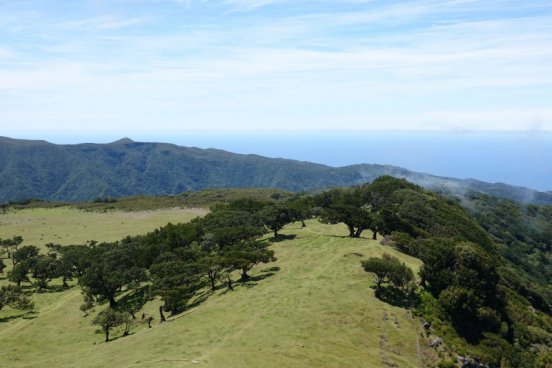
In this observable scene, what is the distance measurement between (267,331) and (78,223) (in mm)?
127091

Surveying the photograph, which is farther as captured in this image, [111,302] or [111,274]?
[111,274]

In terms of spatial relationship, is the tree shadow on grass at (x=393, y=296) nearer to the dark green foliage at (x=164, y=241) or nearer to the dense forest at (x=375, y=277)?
the dense forest at (x=375, y=277)

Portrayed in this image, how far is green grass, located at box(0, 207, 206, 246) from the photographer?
123m

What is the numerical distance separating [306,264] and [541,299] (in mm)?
53478

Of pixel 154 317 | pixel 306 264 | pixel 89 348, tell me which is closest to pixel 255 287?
pixel 306 264

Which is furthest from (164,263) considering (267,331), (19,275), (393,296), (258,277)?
(393,296)

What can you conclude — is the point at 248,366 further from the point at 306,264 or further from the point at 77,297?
the point at 77,297

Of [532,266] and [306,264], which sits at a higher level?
[306,264]

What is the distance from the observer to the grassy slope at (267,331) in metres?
37.2

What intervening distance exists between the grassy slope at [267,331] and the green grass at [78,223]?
2354 inches

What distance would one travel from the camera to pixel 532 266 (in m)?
132

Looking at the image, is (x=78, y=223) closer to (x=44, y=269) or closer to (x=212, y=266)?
(x=44, y=269)

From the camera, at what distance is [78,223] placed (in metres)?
147

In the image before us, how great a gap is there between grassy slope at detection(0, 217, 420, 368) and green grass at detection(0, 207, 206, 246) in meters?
59.8
